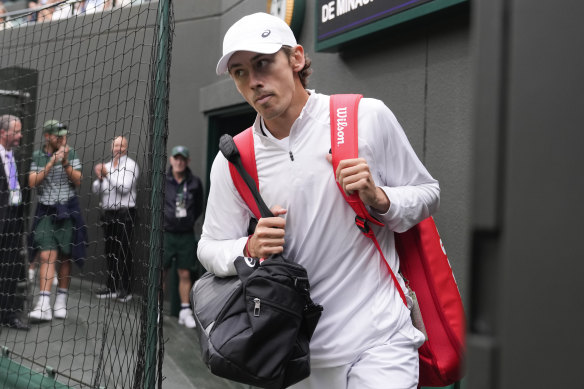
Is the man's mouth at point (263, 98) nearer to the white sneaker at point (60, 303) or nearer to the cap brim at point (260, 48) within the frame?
the cap brim at point (260, 48)

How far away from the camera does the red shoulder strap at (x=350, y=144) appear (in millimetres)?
2391

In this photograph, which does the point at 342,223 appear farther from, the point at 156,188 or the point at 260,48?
the point at 156,188

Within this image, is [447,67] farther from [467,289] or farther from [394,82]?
[467,289]

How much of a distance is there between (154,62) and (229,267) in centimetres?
170

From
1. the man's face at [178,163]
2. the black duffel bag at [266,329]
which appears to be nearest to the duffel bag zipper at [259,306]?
the black duffel bag at [266,329]

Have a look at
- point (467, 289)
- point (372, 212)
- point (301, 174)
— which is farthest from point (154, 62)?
point (467, 289)

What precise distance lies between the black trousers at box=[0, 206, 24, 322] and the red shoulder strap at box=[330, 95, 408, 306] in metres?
4.78

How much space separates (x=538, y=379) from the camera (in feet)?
2.59

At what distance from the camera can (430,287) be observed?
8.30 ft

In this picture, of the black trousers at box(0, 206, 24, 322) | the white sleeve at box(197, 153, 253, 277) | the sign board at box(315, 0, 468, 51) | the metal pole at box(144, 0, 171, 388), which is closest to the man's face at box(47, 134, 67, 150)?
the black trousers at box(0, 206, 24, 322)

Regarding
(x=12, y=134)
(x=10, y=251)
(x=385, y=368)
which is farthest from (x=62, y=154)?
(x=385, y=368)

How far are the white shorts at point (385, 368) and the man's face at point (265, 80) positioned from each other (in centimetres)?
93

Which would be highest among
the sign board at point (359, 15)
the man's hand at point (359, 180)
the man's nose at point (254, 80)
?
the sign board at point (359, 15)

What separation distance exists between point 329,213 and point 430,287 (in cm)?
47
